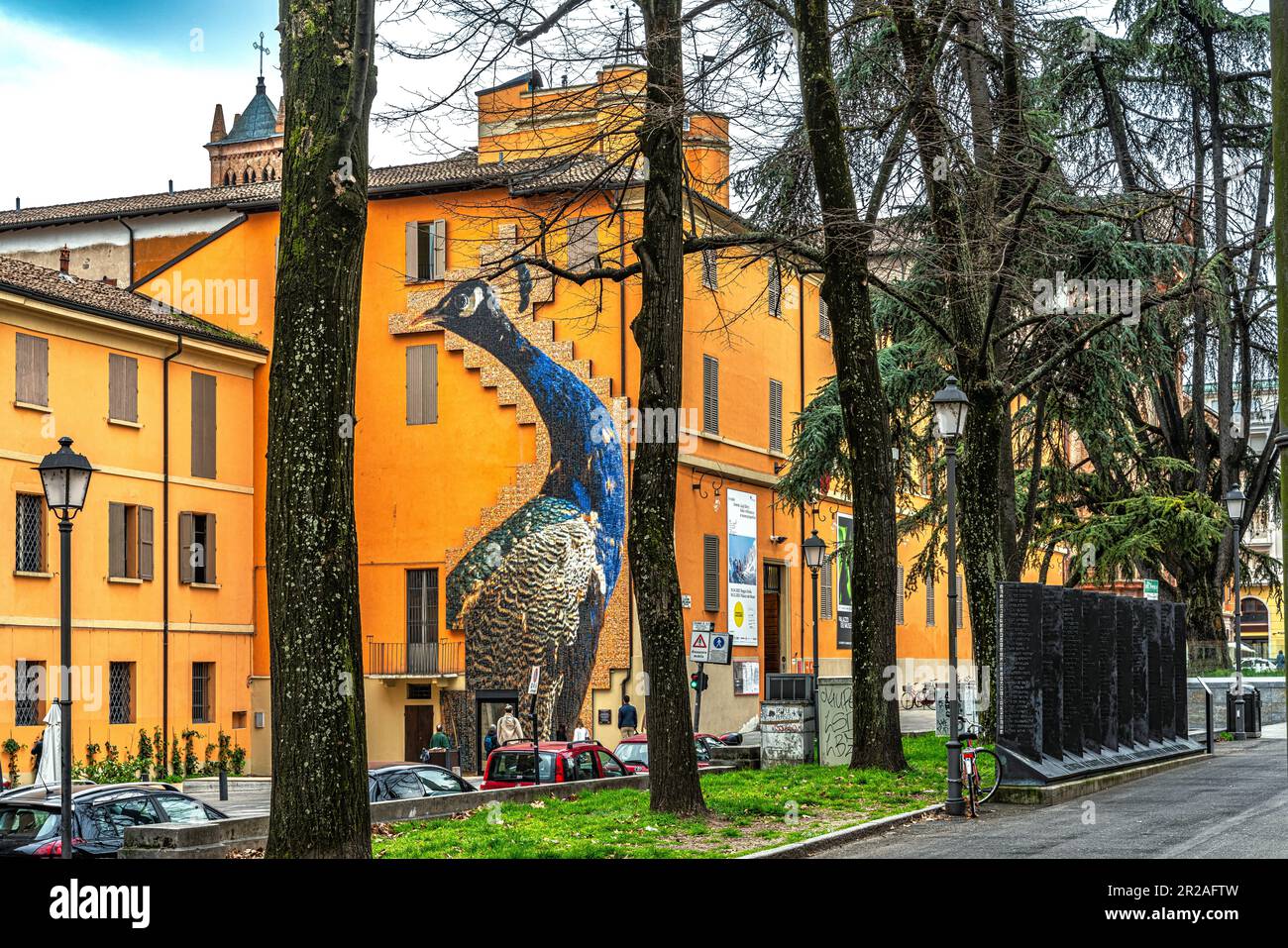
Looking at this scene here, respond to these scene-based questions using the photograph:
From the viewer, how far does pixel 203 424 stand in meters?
46.4

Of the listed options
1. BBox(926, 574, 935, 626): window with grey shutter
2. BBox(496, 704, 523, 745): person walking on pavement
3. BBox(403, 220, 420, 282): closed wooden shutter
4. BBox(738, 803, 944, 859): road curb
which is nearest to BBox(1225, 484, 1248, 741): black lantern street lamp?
BBox(496, 704, 523, 745): person walking on pavement

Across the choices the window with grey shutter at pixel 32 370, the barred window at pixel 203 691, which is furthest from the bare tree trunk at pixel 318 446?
the barred window at pixel 203 691

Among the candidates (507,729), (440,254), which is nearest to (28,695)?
(507,729)

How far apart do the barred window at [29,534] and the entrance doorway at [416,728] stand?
11.1 metres

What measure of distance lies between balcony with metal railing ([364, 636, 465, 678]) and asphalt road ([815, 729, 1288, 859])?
24658 millimetres

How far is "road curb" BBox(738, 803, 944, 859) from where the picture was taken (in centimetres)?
1594

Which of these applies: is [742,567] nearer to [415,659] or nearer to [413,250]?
[415,659]

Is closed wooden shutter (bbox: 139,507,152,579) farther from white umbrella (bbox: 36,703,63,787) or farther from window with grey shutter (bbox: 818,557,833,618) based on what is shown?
window with grey shutter (bbox: 818,557,833,618)

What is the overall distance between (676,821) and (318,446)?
22.6 feet
